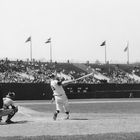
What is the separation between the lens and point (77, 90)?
52750 millimetres

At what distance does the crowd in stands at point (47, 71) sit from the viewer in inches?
2324

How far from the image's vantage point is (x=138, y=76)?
75625 mm

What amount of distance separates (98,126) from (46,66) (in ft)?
183

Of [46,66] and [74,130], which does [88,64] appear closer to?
[46,66]

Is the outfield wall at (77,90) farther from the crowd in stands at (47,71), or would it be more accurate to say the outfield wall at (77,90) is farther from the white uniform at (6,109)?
the white uniform at (6,109)

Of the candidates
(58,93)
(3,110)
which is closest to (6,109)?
(3,110)

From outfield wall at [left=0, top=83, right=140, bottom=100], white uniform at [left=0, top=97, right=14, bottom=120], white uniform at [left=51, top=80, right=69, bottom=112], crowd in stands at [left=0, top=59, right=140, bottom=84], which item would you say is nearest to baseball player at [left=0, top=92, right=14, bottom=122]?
white uniform at [left=0, top=97, right=14, bottom=120]

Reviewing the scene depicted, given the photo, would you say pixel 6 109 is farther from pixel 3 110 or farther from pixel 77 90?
pixel 77 90

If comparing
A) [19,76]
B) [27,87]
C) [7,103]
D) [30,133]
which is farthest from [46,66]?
[30,133]

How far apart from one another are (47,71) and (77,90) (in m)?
14.8

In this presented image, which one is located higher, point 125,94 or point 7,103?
point 7,103

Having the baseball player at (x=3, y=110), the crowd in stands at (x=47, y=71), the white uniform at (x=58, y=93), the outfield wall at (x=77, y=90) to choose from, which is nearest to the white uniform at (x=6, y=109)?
the baseball player at (x=3, y=110)

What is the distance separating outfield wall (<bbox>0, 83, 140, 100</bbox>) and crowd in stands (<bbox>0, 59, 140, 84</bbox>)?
3.99 metres

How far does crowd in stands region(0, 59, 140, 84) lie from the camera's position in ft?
194
